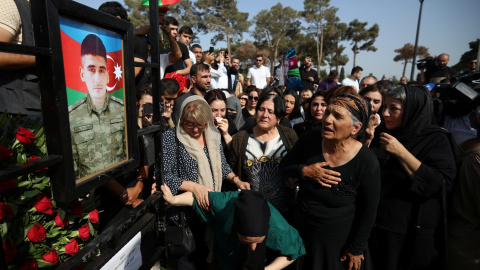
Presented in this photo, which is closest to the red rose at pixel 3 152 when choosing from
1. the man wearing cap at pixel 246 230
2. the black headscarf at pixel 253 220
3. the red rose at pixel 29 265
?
the red rose at pixel 29 265

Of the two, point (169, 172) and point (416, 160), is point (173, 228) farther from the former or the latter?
point (416, 160)

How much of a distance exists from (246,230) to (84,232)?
3.07 feet

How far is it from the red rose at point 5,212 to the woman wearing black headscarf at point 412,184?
2.19m

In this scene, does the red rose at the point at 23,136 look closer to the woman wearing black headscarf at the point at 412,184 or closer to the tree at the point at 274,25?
the woman wearing black headscarf at the point at 412,184

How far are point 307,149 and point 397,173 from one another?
2.26 feet

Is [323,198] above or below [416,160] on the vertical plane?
below

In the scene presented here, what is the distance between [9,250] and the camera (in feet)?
3.44

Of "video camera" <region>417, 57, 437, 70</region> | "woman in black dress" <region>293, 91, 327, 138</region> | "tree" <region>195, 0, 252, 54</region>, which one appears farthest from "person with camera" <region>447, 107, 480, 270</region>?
"tree" <region>195, 0, 252, 54</region>

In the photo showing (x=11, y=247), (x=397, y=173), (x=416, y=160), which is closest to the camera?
(x=11, y=247)

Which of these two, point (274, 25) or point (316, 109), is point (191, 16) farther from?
point (316, 109)

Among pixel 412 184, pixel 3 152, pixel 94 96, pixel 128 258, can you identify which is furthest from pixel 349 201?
pixel 3 152

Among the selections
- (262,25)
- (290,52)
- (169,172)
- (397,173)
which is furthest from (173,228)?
(262,25)

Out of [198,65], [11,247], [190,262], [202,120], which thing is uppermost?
[198,65]

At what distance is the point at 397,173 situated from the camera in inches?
85.2
